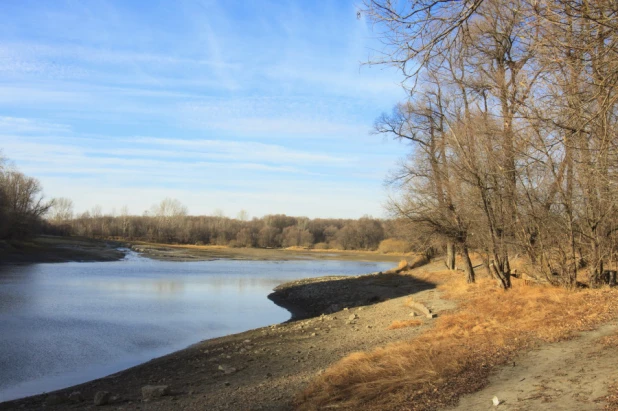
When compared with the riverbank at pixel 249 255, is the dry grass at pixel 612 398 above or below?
above

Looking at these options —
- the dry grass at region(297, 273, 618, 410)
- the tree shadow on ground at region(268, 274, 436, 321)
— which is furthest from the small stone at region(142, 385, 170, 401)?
the tree shadow on ground at region(268, 274, 436, 321)

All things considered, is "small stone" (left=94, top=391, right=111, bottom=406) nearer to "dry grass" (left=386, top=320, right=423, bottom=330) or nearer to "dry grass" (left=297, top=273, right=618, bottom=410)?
"dry grass" (left=297, top=273, right=618, bottom=410)

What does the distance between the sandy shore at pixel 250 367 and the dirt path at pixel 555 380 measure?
279 cm

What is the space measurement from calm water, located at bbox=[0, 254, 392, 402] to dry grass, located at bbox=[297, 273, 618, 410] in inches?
289

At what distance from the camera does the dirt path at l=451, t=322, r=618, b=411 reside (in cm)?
523

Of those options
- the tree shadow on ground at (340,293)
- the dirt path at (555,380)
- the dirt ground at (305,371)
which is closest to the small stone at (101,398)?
the dirt ground at (305,371)

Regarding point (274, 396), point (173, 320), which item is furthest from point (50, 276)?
point (274, 396)

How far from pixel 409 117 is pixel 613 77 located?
1752 centimetres

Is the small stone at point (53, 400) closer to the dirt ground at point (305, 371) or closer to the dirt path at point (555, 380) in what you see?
the dirt ground at point (305, 371)

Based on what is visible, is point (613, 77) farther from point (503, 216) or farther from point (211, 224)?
point (211, 224)

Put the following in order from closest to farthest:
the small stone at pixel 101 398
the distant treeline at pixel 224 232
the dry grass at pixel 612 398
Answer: the dry grass at pixel 612 398, the small stone at pixel 101 398, the distant treeline at pixel 224 232

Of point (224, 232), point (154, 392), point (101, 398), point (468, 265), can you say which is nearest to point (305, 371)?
point (154, 392)

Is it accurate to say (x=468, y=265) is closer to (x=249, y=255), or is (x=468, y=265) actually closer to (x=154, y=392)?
(x=154, y=392)

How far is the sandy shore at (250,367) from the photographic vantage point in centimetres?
819
